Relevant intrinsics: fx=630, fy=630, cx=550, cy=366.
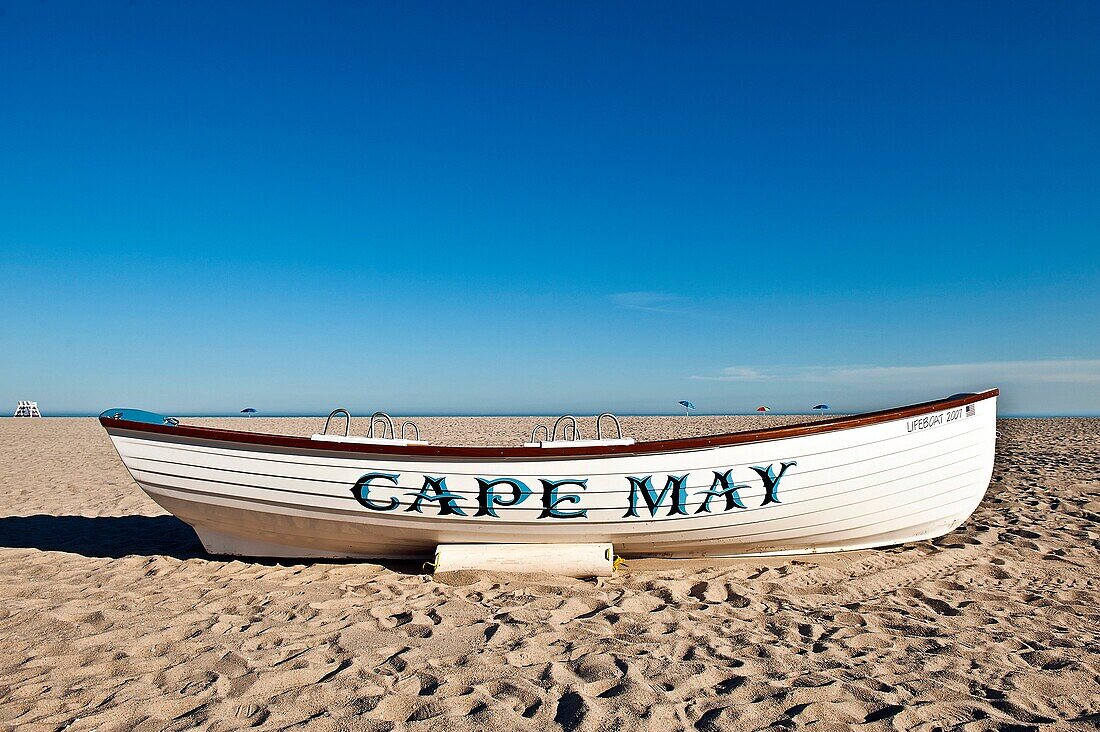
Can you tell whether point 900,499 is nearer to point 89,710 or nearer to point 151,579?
point 89,710

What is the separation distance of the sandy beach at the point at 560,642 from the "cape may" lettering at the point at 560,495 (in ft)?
1.74

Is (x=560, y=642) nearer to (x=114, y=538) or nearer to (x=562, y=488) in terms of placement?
(x=562, y=488)

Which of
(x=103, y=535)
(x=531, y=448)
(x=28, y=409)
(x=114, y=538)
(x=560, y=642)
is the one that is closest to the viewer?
(x=560, y=642)

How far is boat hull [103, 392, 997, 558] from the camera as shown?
4.92m

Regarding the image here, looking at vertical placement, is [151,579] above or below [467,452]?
below

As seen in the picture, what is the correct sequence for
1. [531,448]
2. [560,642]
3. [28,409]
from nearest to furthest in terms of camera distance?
[560,642], [531,448], [28,409]

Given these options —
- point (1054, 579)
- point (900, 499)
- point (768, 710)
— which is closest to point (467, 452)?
point (768, 710)

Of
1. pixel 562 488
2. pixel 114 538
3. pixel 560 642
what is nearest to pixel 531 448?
pixel 562 488

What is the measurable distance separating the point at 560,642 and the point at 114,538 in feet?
17.4

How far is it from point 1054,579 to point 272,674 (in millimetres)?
5488

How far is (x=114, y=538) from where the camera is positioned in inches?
254

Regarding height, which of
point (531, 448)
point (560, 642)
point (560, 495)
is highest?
point (531, 448)

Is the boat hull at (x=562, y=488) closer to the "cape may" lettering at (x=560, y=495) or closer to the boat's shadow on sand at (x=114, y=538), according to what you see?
the "cape may" lettering at (x=560, y=495)

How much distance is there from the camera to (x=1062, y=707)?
2846mm
